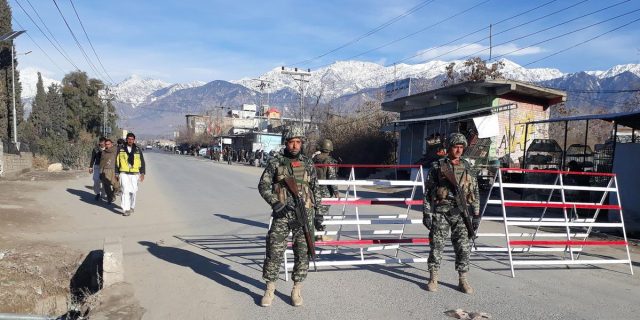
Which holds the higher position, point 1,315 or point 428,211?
point 428,211

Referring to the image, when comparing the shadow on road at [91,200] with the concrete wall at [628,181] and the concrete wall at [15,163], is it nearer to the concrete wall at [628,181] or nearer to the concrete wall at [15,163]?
the concrete wall at [15,163]

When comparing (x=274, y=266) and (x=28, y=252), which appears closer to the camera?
(x=274, y=266)

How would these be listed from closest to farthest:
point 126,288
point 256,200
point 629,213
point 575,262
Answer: point 126,288 → point 575,262 → point 629,213 → point 256,200

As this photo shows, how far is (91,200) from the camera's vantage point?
1388 centimetres

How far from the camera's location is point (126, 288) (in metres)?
5.54

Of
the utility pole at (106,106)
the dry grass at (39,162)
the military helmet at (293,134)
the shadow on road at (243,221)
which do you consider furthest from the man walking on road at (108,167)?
the utility pole at (106,106)

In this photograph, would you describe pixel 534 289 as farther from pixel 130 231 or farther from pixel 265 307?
pixel 130 231

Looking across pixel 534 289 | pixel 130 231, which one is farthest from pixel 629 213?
pixel 130 231

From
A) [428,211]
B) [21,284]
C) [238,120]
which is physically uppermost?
[238,120]

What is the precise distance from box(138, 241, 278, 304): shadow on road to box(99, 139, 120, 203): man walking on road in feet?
15.5

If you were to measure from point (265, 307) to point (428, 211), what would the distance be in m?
2.18

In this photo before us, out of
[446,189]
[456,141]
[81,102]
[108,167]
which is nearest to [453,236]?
[446,189]

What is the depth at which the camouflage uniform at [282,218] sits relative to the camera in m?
5.10

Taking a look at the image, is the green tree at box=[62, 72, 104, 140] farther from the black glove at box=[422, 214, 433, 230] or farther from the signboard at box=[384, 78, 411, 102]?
the black glove at box=[422, 214, 433, 230]
